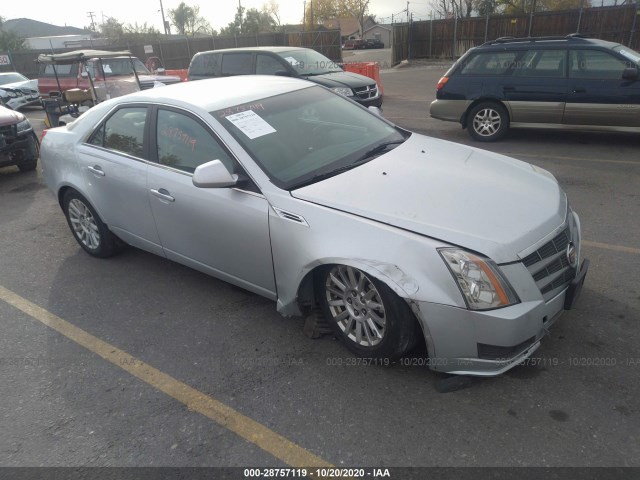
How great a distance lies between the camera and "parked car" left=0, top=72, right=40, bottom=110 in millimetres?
15952

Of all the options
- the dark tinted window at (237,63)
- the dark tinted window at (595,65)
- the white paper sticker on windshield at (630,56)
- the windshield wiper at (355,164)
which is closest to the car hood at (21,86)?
the dark tinted window at (237,63)

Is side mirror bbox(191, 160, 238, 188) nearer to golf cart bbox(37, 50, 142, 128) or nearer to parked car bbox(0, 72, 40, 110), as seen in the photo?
golf cart bbox(37, 50, 142, 128)

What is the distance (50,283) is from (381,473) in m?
3.49

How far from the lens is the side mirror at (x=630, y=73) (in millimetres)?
6941

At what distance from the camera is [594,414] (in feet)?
8.17

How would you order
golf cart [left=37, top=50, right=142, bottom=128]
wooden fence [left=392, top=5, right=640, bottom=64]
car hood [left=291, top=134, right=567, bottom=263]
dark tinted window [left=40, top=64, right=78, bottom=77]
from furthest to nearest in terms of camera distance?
1. wooden fence [left=392, top=5, right=640, bottom=64]
2. dark tinted window [left=40, top=64, right=78, bottom=77]
3. golf cart [left=37, top=50, right=142, bottom=128]
4. car hood [left=291, top=134, right=567, bottom=263]

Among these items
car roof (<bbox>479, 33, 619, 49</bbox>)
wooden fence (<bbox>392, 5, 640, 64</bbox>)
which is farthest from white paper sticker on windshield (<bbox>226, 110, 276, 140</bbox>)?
wooden fence (<bbox>392, 5, 640, 64</bbox>)

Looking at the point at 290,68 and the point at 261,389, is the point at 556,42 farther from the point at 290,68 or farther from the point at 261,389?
the point at 261,389

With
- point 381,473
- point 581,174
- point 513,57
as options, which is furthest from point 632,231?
point 513,57

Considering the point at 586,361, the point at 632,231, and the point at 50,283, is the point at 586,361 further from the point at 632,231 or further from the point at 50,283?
the point at 50,283

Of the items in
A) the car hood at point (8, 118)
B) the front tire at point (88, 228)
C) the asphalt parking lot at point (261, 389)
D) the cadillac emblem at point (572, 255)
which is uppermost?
the car hood at point (8, 118)

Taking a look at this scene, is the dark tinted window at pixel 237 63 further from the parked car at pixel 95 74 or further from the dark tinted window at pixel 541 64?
the dark tinted window at pixel 541 64

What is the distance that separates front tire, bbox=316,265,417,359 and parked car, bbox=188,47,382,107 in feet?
24.1

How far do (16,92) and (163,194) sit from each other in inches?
656
